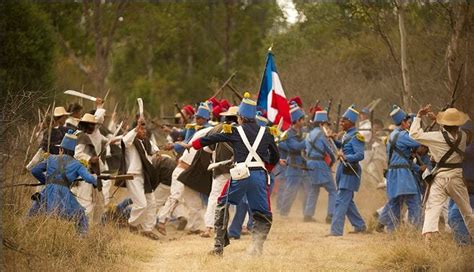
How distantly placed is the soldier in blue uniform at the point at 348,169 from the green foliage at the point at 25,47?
8.89 metres

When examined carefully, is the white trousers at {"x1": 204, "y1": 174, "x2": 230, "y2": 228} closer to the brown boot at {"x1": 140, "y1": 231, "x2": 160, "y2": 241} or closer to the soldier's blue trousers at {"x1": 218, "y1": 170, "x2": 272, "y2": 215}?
the brown boot at {"x1": 140, "y1": 231, "x2": 160, "y2": 241}

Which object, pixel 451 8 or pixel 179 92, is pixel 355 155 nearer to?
pixel 451 8

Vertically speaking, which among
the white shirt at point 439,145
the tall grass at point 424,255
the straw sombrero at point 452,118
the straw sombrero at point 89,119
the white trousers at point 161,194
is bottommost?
the white trousers at point 161,194

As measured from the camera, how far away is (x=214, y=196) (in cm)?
1570

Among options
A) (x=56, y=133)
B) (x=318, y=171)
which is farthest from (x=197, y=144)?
(x=318, y=171)

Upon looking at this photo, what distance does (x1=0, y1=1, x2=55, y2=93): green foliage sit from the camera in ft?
74.9

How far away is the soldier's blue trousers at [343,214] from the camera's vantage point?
52.7 feet

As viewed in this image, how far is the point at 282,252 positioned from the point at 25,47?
11879 mm

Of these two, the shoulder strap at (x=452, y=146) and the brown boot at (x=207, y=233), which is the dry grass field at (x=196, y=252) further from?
the shoulder strap at (x=452, y=146)

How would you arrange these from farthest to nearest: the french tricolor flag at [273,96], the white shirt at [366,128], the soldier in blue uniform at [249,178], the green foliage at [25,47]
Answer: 1. the green foliage at [25,47]
2. the white shirt at [366,128]
3. the french tricolor flag at [273,96]
4. the soldier in blue uniform at [249,178]

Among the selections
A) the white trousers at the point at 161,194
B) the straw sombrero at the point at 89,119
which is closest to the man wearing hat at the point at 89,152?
the straw sombrero at the point at 89,119

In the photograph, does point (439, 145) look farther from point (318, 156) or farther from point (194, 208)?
point (318, 156)

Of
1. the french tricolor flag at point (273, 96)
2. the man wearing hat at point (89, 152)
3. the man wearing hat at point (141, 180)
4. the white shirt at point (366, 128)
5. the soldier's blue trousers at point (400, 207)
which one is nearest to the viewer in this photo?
the man wearing hat at point (89, 152)

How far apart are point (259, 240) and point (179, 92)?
1212 inches
